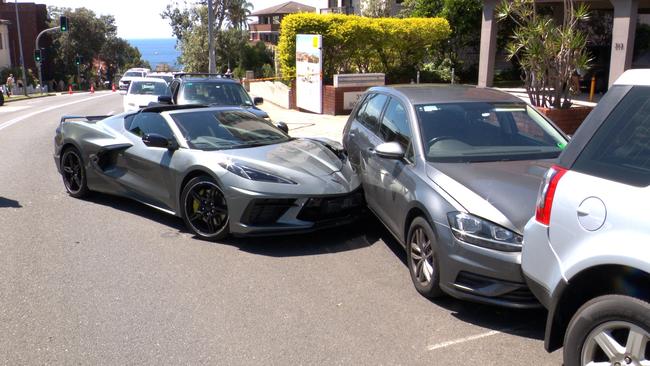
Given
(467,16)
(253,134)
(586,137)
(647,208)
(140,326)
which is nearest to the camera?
(647,208)

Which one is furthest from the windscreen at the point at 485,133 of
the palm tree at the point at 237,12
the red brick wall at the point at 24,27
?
the red brick wall at the point at 24,27

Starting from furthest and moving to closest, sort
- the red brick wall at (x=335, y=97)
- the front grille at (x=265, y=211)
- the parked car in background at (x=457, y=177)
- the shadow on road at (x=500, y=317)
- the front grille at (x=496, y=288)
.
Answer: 1. the red brick wall at (x=335, y=97)
2. the front grille at (x=265, y=211)
3. the shadow on road at (x=500, y=317)
4. the parked car in background at (x=457, y=177)
5. the front grille at (x=496, y=288)

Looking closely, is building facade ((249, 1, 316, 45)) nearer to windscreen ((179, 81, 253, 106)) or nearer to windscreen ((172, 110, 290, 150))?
windscreen ((179, 81, 253, 106))

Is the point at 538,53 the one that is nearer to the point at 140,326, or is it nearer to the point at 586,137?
the point at 586,137

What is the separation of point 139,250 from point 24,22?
226 ft

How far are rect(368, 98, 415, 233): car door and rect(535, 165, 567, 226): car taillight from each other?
1.61 metres

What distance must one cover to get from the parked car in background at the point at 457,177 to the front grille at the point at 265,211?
0.91 metres

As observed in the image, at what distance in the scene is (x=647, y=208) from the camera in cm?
264

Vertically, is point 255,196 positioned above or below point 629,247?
below

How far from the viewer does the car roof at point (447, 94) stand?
19.0 ft

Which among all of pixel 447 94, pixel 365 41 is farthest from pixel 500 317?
pixel 365 41

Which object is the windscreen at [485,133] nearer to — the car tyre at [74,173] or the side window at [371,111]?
the side window at [371,111]

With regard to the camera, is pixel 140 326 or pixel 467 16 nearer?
pixel 140 326

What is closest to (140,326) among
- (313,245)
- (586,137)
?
(313,245)
